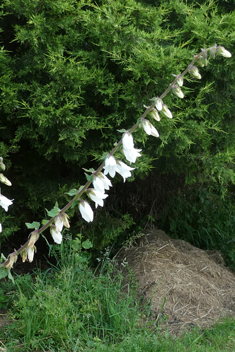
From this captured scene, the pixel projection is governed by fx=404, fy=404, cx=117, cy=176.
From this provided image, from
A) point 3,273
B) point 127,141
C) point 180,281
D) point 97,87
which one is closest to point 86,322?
point 180,281

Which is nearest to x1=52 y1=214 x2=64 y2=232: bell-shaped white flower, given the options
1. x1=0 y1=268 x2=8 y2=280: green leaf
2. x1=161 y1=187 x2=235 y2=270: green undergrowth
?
x1=0 y1=268 x2=8 y2=280: green leaf

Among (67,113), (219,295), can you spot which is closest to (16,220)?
(67,113)

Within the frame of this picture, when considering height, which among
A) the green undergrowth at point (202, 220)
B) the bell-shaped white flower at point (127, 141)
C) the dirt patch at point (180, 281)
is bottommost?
the green undergrowth at point (202, 220)

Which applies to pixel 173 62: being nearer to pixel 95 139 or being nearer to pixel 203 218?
pixel 95 139

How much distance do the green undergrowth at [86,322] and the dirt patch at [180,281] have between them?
0.43ft

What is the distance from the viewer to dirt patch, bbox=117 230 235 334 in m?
3.46

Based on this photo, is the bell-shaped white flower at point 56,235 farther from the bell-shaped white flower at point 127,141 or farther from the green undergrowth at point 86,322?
the green undergrowth at point 86,322

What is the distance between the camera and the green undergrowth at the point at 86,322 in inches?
114

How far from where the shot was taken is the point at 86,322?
10.1ft

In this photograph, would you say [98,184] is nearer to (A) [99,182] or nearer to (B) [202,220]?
(A) [99,182]

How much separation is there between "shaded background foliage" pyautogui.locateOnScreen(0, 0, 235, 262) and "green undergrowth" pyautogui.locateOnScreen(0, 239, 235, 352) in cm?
64

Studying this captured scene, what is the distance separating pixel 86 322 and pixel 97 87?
6.02ft

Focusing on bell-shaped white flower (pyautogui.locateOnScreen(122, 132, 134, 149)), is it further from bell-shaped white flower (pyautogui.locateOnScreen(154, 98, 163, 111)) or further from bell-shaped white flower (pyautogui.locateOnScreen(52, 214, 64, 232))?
bell-shaped white flower (pyautogui.locateOnScreen(52, 214, 64, 232))

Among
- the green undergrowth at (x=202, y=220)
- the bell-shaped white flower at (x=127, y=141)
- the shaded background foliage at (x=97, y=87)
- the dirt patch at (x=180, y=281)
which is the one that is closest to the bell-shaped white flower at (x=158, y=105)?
the bell-shaped white flower at (x=127, y=141)
